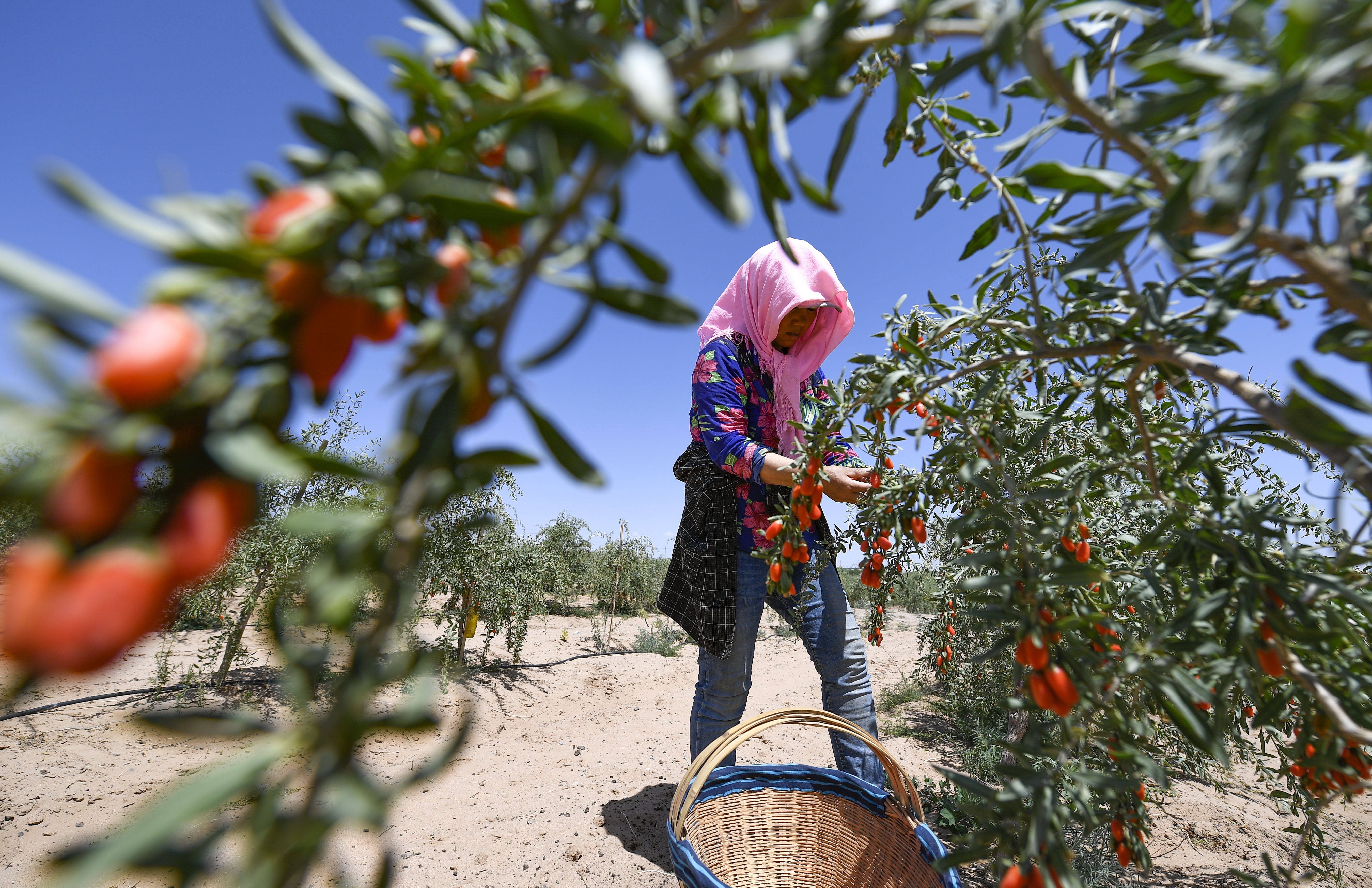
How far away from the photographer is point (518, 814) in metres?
2.46

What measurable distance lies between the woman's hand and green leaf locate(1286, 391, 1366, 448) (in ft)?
2.78

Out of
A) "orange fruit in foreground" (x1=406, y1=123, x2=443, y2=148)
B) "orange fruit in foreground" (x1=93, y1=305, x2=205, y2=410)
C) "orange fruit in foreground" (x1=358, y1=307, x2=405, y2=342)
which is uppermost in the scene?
"orange fruit in foreground" (x1=406, y1=123, x2=443, y2=148)

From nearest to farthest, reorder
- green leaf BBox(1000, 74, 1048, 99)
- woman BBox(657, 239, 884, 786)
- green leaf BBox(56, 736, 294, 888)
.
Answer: green leaf BBox(56, 736, 294, 888) → green leaf BBox(1000, 74, 1048, 99) → woman BBox(657, 239, 884, 786)

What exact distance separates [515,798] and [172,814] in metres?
2.85

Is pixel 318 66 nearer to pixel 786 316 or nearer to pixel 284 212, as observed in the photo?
pixel 284 212

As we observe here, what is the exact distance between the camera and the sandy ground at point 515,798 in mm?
2016

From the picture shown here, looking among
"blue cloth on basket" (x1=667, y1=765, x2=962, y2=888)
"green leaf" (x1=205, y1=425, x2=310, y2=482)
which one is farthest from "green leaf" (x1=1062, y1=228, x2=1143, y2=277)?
"blue cloth on basket" (x1=667, y1=765, x2=962, y2=888)

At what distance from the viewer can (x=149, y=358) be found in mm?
253

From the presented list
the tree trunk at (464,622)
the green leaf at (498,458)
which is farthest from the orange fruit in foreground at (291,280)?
the tree trunk at (464,622)

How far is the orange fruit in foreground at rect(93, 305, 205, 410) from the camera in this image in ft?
0.81

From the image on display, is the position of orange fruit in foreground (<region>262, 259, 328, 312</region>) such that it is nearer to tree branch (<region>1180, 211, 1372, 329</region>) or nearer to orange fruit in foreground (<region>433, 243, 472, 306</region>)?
orange fruit in foreground (<region>433, 243, 472, 306</region>)

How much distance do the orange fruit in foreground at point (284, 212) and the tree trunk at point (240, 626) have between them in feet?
15.1

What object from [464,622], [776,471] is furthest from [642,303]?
[464,622]

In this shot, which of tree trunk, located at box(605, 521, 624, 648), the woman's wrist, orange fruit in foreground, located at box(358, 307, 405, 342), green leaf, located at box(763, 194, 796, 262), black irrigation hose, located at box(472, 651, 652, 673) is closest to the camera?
orange fruit in foreground, located at box(358, 307, 405, 342)
